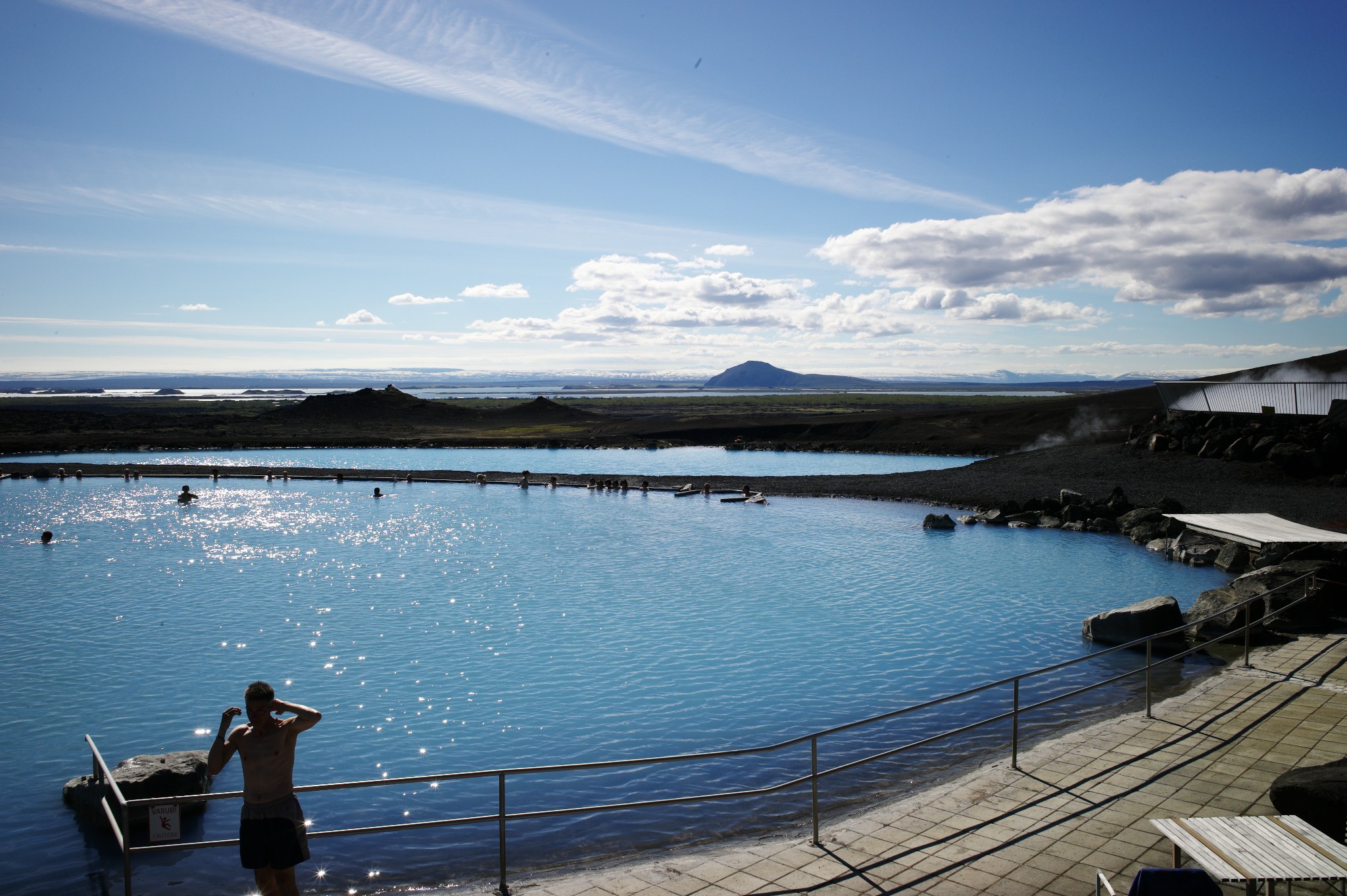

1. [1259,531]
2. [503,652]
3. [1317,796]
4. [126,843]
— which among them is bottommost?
[503,652]

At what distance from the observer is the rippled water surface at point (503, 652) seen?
429 inches

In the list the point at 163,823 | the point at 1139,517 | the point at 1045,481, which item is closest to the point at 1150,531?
the point at 1139,517

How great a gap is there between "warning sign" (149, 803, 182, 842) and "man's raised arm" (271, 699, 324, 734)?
1.11 m

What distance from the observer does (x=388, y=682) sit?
16891mm

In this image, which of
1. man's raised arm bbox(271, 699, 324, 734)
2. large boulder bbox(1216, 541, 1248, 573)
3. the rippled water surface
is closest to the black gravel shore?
large boulder bbox(1216, 541, 1248, 573)

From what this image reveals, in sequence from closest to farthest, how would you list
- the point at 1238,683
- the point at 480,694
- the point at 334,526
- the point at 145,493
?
the point at 1238,683
the point at 480,694
the point at 334,526
the point at 145,493

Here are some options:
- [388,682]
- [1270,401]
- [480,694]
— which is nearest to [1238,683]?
[480,694]

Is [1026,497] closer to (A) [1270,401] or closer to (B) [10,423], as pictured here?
(A) [1270,401]

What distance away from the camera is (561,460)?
66938 mm

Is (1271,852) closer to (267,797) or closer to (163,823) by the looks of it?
(267,797)

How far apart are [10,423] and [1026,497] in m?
96.2

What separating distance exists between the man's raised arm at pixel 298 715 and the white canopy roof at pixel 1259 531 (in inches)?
710

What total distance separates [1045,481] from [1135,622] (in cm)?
2780

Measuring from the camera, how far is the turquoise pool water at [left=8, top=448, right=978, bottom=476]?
59875 millimetres
